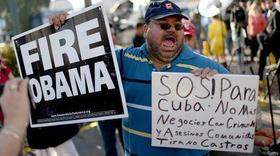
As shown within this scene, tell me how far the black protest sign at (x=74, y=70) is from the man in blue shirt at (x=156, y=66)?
0.10 m

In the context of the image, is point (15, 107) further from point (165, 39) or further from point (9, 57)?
point (9, 57)

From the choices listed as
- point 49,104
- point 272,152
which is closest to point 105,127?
point 49,104

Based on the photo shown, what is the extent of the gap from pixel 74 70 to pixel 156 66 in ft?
1.91

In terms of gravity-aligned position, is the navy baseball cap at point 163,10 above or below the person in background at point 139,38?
above

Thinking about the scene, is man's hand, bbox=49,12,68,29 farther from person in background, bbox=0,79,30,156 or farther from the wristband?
the wristband

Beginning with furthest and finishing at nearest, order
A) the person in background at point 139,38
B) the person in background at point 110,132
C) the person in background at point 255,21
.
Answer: the person in background at point 255,21 < the person in background at point 139,38 < the person in background at point 110,132

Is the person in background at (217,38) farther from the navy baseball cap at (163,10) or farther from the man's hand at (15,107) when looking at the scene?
the man's hand at (15,107)

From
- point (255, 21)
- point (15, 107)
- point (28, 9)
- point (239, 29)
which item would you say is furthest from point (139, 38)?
point (28, 9)

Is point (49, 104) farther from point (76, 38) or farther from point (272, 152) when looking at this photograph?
point (272, 152)

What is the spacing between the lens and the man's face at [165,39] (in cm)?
298

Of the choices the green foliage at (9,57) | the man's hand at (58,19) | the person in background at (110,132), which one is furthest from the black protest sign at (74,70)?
→ the green foliage at (9,57)

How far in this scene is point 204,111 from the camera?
2941mm

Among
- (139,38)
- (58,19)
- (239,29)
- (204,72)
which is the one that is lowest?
(239,29)

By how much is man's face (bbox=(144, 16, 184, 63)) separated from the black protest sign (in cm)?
26
